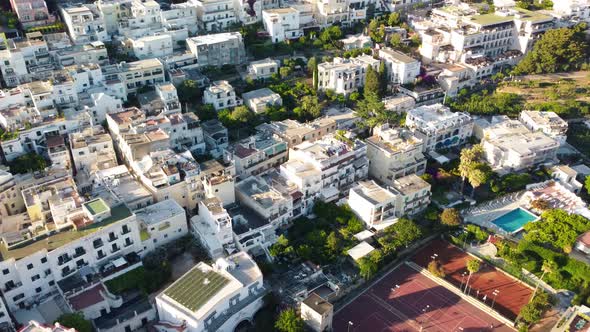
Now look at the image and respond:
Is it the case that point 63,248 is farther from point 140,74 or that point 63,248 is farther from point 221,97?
point 140,74

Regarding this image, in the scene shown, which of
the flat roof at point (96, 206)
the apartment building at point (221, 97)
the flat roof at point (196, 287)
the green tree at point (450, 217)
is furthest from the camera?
the apartment building at point (221, 97)

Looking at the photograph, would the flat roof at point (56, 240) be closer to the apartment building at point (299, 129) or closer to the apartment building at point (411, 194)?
the apartment building at point (299, 129)

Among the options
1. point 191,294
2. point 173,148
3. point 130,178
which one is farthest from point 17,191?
point 191,294

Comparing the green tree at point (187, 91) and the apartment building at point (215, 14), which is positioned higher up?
the apartment building at point (215, 14)

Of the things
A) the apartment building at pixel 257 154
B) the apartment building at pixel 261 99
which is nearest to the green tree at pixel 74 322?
the apartment building at pixel 257 154

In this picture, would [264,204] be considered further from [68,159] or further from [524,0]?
[524,0]

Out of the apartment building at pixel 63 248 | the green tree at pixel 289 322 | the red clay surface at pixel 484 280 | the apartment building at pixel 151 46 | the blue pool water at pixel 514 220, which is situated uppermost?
the apartment building at pixel 151 46

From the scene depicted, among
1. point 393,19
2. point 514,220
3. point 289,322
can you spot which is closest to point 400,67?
point 393,19
